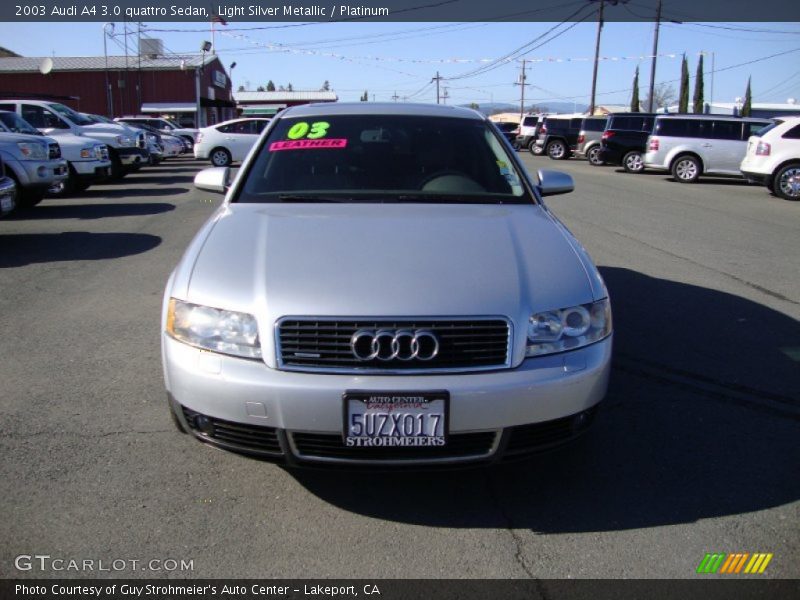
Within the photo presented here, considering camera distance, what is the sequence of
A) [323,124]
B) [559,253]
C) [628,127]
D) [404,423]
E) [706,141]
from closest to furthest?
[404,423], [559,253], [323,124], [706,141], [628,127]

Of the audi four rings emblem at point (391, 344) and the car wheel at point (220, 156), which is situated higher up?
the audi four rings emblem at point (391, 344)

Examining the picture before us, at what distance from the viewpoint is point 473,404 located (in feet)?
8.63

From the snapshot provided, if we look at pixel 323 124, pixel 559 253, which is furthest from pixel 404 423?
pixel 323 124

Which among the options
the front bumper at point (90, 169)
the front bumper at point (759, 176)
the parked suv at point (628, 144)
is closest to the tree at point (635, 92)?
the parked suv at point (628, 144)

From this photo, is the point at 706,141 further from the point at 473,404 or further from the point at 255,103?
the point at 255,103

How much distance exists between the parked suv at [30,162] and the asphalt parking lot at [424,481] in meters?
5.48

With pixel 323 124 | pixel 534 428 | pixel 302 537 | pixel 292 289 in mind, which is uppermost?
pixel 323 124

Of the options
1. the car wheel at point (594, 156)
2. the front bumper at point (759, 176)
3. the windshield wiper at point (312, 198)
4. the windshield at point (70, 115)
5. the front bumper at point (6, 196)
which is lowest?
the car wheel at point (594, 156)

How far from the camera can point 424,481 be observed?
10.5 feet

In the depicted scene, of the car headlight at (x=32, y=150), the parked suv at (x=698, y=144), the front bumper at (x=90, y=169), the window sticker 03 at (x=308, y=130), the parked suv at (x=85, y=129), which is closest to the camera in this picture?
the window sticker 03 at (x=308, y=130)

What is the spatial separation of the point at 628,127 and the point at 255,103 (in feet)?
201

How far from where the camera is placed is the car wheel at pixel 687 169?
20.4m

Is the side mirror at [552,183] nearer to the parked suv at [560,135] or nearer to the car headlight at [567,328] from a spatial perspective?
the car headlight at [567,328]

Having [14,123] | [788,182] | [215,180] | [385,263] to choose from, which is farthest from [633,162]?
[385,263]
